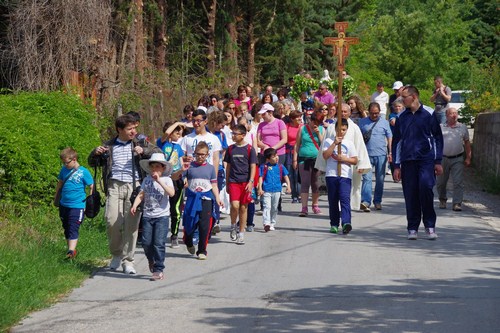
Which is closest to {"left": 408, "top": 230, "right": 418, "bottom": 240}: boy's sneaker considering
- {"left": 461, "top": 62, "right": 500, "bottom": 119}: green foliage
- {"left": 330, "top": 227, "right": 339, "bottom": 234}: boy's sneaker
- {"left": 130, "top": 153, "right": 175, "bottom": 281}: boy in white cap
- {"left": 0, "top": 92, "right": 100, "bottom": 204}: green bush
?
{"left": 330, "top": 227, "right": 339, "bottom": 234}: boy's sneaker

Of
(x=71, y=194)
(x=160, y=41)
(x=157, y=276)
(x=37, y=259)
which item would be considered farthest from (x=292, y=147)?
(x=160, y=41)

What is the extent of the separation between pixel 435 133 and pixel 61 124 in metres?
5.64

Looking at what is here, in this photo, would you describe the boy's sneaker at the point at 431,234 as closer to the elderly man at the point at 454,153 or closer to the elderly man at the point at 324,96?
the elderly man at the point at 454,153

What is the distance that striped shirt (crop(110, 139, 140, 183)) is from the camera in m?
11.6

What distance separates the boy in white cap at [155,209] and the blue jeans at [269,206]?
3.87m

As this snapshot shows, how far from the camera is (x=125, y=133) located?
11586mm

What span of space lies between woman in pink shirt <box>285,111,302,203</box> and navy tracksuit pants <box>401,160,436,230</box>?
4389mm

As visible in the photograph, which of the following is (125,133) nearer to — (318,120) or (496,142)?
(318,120)

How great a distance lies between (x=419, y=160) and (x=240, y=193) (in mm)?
2402

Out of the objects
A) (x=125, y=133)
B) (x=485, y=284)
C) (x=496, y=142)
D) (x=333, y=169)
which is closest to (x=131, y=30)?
(x=496, y=142)

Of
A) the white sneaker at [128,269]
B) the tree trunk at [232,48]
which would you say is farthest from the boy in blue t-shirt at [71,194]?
the tree trunk at [232,48]

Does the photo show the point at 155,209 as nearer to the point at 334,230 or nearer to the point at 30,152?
the point at 30,152

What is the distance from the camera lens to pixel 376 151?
1800cm

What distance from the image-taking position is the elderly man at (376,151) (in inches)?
696
